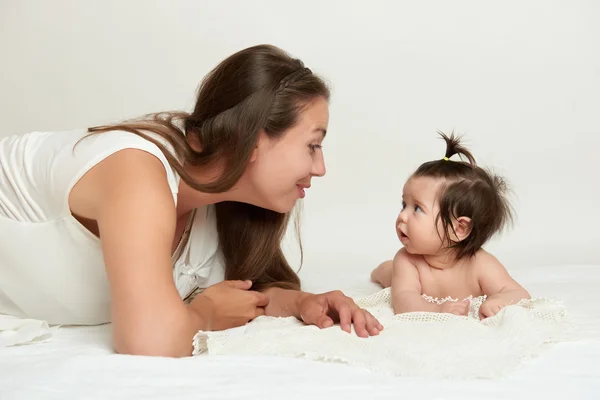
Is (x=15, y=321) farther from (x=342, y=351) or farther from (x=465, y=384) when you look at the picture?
(x=465, y=384)

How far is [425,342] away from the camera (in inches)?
81.3

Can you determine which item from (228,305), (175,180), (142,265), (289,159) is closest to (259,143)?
(289,159)

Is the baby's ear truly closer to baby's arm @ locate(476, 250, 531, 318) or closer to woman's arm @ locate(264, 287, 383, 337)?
baby's arm @ locate(476, 250, 531, 318)

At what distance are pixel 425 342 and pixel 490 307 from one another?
0.40 m

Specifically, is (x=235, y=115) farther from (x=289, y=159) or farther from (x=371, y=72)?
(x=371, y=72)

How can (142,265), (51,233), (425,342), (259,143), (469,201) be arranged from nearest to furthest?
(142,265) < (425,342) < (51,233) < (259,143) < (469,201)

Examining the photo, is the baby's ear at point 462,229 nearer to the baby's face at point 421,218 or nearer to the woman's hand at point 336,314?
the baby's face at point 421,218

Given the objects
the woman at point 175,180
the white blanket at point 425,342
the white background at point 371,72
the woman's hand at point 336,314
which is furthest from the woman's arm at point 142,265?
the white background at point 371,72

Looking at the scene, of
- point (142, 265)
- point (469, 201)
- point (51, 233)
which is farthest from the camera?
point (469, 201)

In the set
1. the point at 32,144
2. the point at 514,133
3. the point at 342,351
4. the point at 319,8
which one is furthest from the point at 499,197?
the point at 319,8

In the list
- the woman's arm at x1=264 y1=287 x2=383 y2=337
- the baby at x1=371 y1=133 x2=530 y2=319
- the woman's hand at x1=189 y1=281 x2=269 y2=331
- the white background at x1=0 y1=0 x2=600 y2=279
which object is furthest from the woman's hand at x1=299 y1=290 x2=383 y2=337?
the white background at x1=0 y1=0 x2=600 y2=279

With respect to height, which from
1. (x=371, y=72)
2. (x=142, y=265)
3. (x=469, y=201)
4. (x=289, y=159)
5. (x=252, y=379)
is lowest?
(x=252, y=379)

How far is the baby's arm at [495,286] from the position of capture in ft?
7.92

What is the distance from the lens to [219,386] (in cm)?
181
